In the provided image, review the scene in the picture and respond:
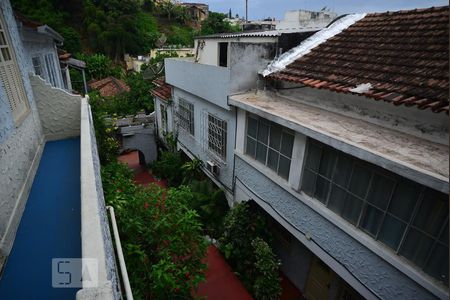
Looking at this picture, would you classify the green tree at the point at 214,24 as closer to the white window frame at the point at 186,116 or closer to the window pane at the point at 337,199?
the white window frame at the point at 186,116

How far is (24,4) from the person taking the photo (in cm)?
3353

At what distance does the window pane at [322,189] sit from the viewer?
19.1 ft

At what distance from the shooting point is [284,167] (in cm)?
687

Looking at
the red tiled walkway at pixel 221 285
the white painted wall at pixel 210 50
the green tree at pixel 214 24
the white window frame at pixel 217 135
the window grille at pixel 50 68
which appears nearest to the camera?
the red tiled walkway at pixel 221 285

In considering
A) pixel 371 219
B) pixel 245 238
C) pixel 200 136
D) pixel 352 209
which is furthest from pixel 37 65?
pixel 371 219

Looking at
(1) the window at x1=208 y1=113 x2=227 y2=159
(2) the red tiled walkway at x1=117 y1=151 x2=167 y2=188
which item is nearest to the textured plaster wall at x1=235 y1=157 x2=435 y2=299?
(1) the window at x1=208 y1=113 x2=227 y2=159

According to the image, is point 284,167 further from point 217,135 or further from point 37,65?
point 37,65

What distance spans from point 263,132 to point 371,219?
136 inches

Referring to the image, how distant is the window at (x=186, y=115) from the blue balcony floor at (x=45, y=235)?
640 cm

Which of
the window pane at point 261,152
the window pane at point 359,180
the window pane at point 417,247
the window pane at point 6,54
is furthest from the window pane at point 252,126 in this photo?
the window pane at point 6,54

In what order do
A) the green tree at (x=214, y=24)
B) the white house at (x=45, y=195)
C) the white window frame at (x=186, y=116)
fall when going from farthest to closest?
the green tree at (x=214, y=24) → the white window frame at (x=186, y=116) → the white house at (x=45, y=195)

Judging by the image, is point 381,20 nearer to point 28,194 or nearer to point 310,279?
point 310,279

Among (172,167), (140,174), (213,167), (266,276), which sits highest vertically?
(213,167)

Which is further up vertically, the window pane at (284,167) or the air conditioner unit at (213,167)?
the window pane at (284,167)
